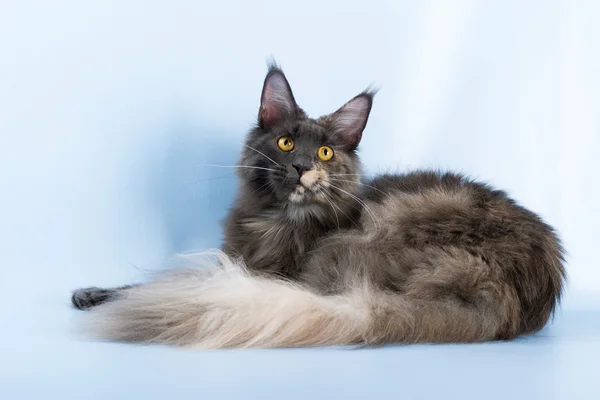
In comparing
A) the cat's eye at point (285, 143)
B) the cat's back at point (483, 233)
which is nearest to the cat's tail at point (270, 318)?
the cat's back at point (483, 233)

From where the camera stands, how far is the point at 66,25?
3377 millimetres

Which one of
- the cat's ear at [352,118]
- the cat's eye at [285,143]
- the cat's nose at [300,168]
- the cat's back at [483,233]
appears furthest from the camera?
the cat's ear at [352,118]

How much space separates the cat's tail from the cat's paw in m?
0.54

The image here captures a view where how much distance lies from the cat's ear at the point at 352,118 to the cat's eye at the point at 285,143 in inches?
9.4

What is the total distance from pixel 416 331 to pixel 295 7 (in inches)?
83.2

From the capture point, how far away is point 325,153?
9.20ft

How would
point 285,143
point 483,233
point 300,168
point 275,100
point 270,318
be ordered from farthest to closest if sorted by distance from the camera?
point 275,100 < point 285,143 < point 300,168 < point 483,233 < point 270,318

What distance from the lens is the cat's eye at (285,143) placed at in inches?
109

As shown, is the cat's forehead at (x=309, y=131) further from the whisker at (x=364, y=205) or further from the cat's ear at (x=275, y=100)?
the whisker at (x=364, y=205)

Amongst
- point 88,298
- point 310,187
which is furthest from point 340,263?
point 88,298

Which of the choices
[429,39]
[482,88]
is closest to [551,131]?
[482,88]

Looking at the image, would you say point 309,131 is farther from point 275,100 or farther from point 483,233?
point 483,233

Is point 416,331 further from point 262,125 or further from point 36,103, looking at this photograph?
point 36,103

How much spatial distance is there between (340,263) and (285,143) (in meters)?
0.58
